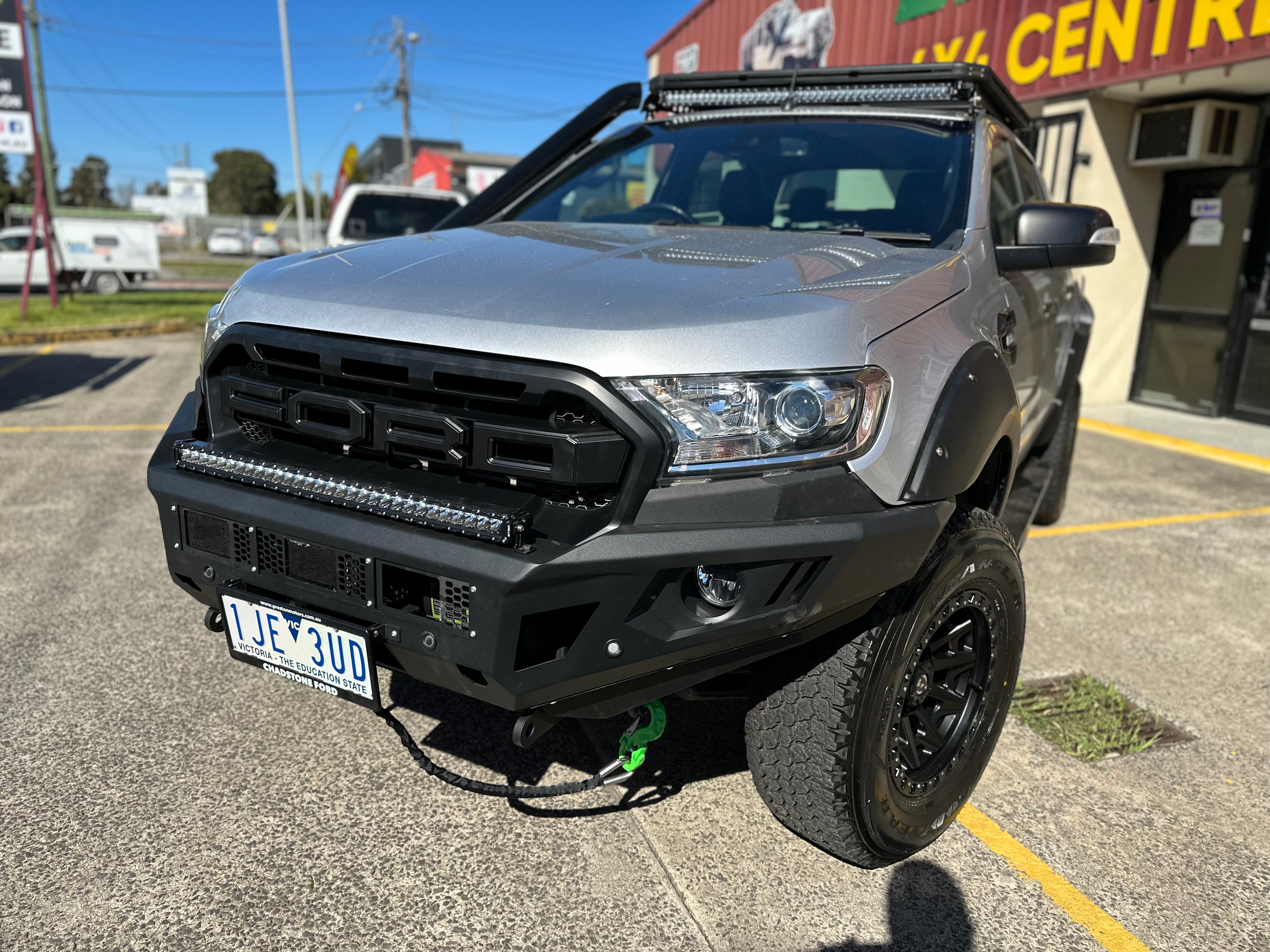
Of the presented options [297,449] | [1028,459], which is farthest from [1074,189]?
[297,449]

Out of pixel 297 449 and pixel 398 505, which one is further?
pixel 297 449

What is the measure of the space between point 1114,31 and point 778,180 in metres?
6.59

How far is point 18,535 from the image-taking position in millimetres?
4320

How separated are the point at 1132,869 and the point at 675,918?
1.14 metres

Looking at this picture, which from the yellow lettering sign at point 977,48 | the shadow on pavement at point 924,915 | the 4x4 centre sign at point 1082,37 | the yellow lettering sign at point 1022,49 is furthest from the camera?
the yellow lettering sign at point 977,48

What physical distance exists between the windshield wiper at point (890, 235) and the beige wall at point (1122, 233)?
6.54 meters

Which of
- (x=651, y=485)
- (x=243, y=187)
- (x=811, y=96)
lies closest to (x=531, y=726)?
(x=651, y=485)

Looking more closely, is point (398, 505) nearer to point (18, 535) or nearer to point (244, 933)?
point (244, 933)

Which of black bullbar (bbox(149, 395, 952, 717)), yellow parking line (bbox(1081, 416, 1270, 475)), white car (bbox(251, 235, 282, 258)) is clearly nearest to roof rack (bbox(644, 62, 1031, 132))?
black bullbar (bbox(149, 395, 952, 717))

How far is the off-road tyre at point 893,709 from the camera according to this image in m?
1.99

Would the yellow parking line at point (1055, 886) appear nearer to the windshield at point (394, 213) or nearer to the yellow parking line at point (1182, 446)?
the yellow parking line at point (1182, 446)

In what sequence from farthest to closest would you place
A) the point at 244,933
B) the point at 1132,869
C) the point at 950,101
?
the point at 950,101 → the point at 1132,869 → the point at 244,933

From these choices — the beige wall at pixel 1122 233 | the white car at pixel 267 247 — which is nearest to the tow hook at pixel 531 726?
the beige wall at pixel 1122 233

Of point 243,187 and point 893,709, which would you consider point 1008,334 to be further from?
point 243,187
